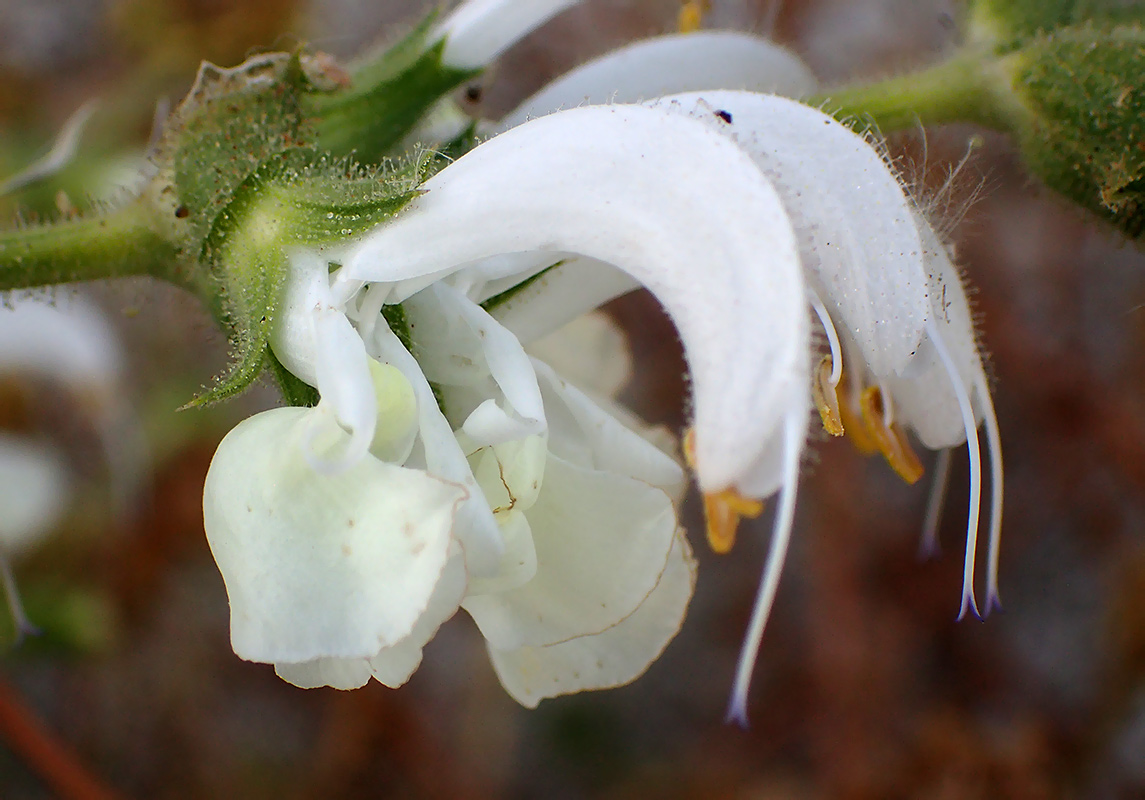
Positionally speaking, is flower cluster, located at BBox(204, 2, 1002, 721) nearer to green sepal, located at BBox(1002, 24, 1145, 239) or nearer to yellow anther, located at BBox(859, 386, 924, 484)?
yellow anther, located at BBox(859, 386, 924, 484)

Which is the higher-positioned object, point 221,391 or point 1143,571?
point 221,391

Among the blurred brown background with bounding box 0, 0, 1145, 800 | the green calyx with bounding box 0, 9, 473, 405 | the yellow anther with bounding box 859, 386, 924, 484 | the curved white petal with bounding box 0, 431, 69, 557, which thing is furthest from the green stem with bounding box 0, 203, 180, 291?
the blurred brown background with bounding box 0, 0, 1145, 800

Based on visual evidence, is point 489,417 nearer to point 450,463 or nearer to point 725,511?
point 450,463

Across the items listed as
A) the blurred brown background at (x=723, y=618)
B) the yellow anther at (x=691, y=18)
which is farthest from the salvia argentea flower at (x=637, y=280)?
the blurred brown background at (x=723, y=618)

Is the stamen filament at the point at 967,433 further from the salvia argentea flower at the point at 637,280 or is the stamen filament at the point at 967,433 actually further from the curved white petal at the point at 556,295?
the curved white petal at the point at 556,295

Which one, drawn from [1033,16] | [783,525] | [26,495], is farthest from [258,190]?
[26,495]

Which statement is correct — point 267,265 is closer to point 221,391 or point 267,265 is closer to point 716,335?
point 221,391

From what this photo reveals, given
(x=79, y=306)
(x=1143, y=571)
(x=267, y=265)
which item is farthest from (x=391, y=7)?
(x=267, y=265)
